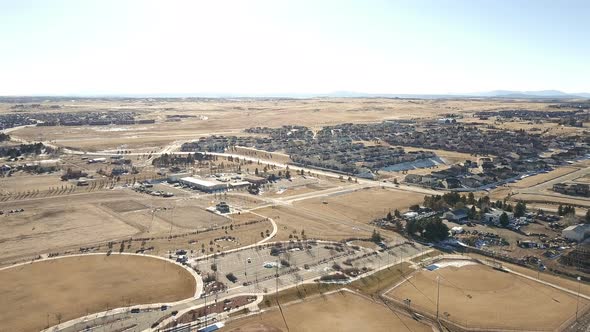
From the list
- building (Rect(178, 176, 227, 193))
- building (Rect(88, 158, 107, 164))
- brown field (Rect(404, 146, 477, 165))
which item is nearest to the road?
building (Rect(178, 176, 227, 193))

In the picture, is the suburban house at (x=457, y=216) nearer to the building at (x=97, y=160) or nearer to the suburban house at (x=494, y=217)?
the suburban house at (x=494, y=217)

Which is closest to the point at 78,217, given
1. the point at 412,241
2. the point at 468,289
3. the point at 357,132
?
the point at 412,241

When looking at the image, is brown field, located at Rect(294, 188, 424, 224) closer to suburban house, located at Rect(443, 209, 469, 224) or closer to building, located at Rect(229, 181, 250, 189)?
suburban house, located at Rect(443, 209, 469, 224)

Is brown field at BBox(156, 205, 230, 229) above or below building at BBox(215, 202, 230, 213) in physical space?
below

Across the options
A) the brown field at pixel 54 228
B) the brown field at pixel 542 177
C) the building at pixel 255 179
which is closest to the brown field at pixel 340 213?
the building at pixel 255 179

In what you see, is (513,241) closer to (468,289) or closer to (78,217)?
(468,289)

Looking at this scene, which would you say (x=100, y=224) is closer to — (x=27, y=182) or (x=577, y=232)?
(x=27, y=182)

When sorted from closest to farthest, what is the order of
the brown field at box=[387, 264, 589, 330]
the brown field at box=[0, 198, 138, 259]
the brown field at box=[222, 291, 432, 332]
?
the brown field at box=[222, 291, 432, 332] < the brown field at box=[387, 264, 589, 330] < the brown field at box=[0, 198, 138, 259]

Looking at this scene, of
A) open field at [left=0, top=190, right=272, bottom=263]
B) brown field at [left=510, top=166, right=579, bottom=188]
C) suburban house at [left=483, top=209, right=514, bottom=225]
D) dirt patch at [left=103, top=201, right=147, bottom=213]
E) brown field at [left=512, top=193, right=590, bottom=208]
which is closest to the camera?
open field at [left=0, top=190, right=272, bottom=263]
